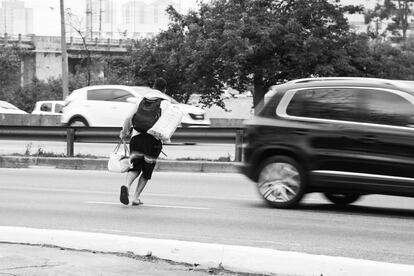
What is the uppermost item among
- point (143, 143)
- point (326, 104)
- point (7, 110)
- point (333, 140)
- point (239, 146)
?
point (326, 104)

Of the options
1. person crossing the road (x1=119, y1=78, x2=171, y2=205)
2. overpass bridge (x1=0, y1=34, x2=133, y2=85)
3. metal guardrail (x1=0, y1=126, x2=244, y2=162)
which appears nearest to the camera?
person crossing the road (x1=119, y1=78, x2=171, y2=205)

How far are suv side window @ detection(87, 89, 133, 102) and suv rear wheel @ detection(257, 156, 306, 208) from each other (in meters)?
12.3

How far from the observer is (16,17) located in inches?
4995

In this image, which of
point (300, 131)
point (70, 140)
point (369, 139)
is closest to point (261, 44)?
point (70, 140)

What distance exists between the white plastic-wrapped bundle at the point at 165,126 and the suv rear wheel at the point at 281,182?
1349 millimetres

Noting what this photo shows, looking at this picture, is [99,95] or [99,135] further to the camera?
[99,95]

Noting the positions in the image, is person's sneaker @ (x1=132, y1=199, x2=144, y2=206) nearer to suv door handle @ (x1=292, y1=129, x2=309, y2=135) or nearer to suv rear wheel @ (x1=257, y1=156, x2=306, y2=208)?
suv rear wheel @ (x1=257, y1=156, x2=306, y2=208)

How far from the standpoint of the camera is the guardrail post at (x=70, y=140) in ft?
59.7

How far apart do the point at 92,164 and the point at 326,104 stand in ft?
27.3

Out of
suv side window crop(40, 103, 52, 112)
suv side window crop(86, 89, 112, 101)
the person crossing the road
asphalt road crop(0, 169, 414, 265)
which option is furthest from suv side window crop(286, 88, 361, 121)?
suv side window crop(40, 103, 52, 112)

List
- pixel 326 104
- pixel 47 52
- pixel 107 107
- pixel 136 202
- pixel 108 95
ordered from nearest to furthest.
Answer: pixel 326 104, pixel 136 202, pixel 107 107, pixel 108 95, pixel 47 52

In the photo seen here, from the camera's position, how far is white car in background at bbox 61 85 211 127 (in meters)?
22.2

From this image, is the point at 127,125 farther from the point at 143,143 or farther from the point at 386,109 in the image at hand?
the point at 386,109

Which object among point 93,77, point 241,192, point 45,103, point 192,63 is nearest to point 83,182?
point 241,192
